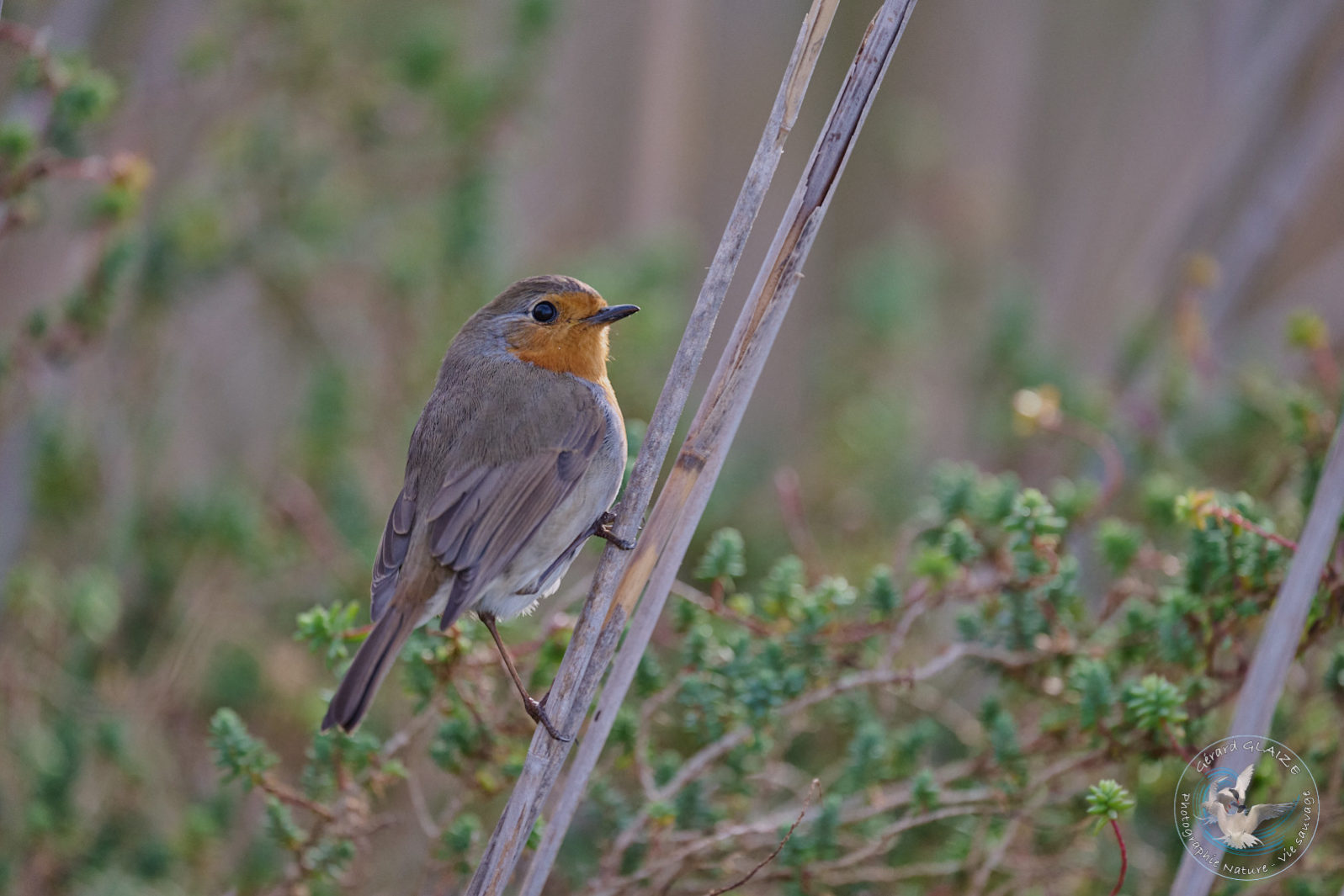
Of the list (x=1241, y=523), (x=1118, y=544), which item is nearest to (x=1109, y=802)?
(x=1241, y=523)

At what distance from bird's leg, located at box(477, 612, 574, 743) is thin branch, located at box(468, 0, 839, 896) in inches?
0.7

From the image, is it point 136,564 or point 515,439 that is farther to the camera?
point 136,564

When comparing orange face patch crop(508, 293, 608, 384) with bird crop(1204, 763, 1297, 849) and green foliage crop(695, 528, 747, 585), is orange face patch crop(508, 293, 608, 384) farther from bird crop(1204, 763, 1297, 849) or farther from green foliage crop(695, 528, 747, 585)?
bird crop(1204, 763, 1297, 849)

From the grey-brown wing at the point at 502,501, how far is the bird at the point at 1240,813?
4.81 ft

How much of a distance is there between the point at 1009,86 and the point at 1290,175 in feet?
6.89

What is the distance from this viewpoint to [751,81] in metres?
7.35

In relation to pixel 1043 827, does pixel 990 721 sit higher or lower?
higher

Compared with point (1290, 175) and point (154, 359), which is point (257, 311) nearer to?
point (154, 359)

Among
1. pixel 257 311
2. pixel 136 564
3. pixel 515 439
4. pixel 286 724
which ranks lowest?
pixel 286 724

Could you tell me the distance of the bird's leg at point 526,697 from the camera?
2094 mm

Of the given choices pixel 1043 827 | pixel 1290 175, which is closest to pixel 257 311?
pixel 1043 827

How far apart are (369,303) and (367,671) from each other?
2.92 metres

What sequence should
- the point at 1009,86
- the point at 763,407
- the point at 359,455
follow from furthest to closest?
the point at 763,407, the point at 1009,86, the point at 359,455

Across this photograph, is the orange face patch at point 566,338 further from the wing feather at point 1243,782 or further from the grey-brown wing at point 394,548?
the wing feather at point 1243,782
